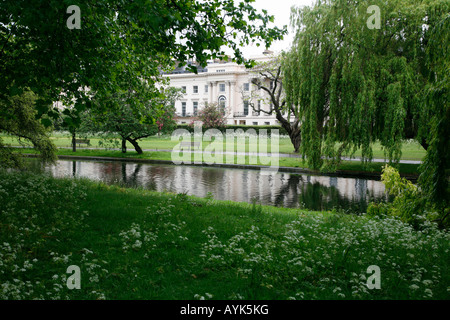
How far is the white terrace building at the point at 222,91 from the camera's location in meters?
67.8

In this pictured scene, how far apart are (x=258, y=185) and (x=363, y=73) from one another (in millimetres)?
7986

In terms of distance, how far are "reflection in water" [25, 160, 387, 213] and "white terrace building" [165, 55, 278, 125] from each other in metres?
47.3

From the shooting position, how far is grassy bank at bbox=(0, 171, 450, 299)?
155 inches

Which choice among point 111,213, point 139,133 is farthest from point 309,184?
point 139,133

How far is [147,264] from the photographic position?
462 centimetres

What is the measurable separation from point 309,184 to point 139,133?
15259 mm

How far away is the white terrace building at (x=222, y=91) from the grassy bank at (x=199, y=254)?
59763 mm

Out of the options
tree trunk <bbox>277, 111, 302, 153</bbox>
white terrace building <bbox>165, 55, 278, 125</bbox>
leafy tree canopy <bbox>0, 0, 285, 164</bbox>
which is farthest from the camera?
white terrace building <bbox>165, 55, 278, 125</bbox>
